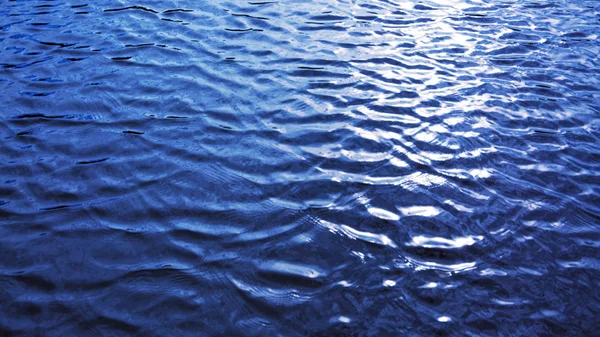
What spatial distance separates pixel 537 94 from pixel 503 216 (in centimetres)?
200

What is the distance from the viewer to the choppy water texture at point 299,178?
274 cm

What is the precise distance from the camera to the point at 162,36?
19.4 feet

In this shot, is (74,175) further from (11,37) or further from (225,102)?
(11,37)

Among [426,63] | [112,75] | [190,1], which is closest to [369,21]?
[426,63]

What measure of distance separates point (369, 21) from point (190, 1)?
8.19ft

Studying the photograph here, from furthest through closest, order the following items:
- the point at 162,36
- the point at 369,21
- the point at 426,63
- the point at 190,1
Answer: the point at 190,1
the point at 369,21
the point at 162,36
the point at 426,63

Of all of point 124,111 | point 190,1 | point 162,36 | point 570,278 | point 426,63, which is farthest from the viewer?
point 190,1

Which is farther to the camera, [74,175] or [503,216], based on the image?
[74,175]

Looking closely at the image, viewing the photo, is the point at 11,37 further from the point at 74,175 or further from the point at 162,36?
the point at 74,175

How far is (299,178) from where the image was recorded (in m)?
3.69

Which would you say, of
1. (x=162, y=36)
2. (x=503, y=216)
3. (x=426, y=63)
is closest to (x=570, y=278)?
(x=503, y=216)

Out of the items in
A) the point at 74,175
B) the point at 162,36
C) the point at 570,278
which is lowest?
the point at 570,278

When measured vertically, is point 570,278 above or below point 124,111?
below

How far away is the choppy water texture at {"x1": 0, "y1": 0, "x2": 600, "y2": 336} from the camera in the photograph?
2.74 metres
